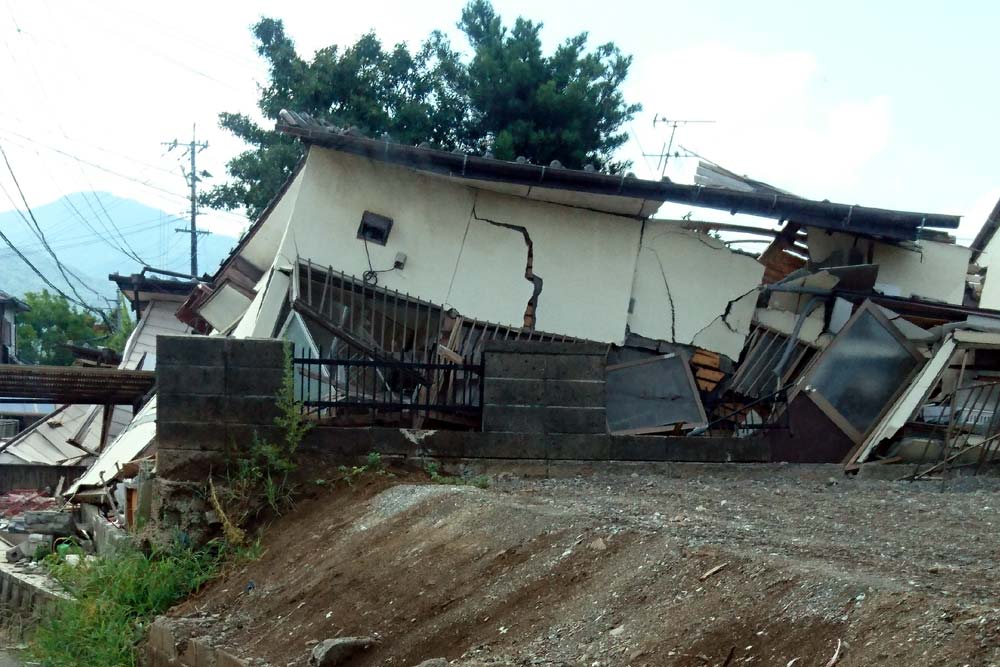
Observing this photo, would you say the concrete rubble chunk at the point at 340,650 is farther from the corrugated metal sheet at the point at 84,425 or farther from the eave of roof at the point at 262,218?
the corrugated metal sheet at the point at 84,425

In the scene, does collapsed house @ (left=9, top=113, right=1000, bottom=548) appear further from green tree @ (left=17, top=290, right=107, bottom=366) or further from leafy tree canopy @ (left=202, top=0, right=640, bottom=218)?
green tree @ (left=17, top=290, right=107, bottom=366)

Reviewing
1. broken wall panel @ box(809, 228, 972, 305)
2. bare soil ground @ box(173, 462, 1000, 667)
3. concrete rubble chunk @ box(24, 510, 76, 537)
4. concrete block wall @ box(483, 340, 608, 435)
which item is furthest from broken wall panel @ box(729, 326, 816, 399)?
concrete rubble chunk @ box(24, 510, 76, 537)

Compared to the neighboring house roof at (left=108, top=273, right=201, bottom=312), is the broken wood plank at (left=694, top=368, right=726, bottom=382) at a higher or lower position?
higher

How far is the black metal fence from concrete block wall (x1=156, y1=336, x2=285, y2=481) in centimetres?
28

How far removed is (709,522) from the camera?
588 centimetres

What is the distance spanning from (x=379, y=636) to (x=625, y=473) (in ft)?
12.3

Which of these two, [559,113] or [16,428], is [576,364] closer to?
[559,113]

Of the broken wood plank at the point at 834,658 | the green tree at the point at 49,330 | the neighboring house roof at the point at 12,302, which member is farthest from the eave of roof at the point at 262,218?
the green tree at the point at 49,330

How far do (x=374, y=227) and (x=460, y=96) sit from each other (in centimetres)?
1148

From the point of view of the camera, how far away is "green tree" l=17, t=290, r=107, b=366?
1778 inches

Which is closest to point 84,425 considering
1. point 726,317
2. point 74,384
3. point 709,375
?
point 74,384

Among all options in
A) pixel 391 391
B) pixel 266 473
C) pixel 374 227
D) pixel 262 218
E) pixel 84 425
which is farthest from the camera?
pixel 84 425

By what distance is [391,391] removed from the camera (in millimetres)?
9047

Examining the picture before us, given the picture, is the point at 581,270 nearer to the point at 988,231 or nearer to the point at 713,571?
the point at 713,571
